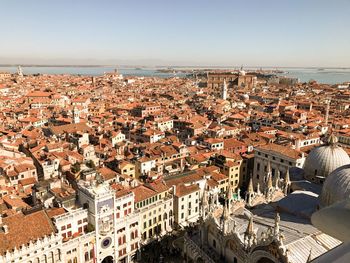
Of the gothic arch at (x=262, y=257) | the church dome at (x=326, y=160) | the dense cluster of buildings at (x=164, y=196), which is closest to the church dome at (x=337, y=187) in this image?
the dense cluster of buildings at (x=164, y=196)

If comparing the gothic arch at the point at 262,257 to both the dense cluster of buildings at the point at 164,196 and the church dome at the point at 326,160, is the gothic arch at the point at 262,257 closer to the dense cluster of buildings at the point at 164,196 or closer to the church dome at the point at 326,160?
the dense cluster of buildings at the point at 164,196

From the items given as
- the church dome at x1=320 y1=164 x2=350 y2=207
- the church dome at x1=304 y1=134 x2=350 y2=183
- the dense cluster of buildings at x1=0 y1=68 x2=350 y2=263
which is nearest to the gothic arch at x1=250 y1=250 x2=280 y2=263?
the dense cluster of buildings at x1=0 y1=68 x2=350 y2=263

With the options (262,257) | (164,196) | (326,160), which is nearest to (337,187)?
(262,257)

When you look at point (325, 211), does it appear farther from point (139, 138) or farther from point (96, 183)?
point (139, 138)

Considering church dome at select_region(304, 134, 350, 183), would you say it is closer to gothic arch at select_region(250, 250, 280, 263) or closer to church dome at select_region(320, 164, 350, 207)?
church dome at select_region(320, 164, 350, 207)

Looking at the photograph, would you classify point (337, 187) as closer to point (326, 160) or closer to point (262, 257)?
point (262, 257)
